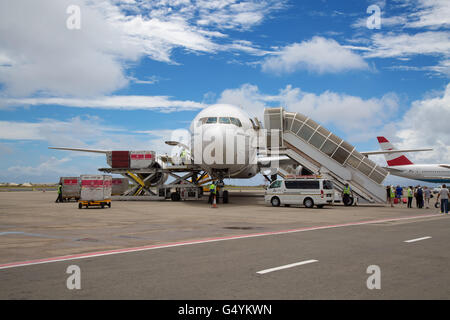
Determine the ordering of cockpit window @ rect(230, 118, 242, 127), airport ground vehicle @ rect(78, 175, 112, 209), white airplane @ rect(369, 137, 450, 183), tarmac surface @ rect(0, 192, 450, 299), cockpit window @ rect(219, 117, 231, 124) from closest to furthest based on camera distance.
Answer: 1. tarmac surface @ rect(0, 192, 450, 299)
2. airport ground vehicle @ rect(78, 175, 112, 209)
3. cockpit window @ rect(219, 117, 231, 124)
4. cockpit window @ rect(230, 118, 242, 127)
5. white airplane @ rect(369, 137, 450, 183)

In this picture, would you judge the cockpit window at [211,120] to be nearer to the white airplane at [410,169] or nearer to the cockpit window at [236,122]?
the cockpit window at [236,122]

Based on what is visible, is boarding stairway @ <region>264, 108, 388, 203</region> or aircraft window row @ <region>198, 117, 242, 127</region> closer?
aircraft window row @ <region>198, 117, 242, 127</region>

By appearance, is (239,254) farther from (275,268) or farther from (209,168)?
(209,168)

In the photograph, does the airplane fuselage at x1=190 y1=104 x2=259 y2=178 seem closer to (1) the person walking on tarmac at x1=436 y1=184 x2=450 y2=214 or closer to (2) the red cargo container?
(2) the red cargo container

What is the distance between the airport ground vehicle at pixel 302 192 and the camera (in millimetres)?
24781

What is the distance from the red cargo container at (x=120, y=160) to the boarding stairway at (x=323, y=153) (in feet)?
38.0

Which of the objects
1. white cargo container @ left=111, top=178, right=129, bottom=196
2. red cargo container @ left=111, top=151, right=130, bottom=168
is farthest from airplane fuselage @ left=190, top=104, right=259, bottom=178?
white cargo container @ left=111, top=178, right=129, bottom=196

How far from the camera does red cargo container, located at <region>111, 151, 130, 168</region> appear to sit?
32.6 metres

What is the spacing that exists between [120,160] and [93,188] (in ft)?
28.7

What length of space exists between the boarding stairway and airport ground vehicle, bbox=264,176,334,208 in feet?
11.8

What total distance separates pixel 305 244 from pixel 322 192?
49.9ft

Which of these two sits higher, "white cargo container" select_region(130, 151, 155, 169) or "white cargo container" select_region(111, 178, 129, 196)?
"white cargo container" select_region(130, 151, 155, 169)

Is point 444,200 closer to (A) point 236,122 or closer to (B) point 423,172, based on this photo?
(A) point 236,122

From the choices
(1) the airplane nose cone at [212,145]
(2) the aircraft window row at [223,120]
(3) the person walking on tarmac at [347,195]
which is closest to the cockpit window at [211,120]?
(2) the aircraft window row at [223,120]
